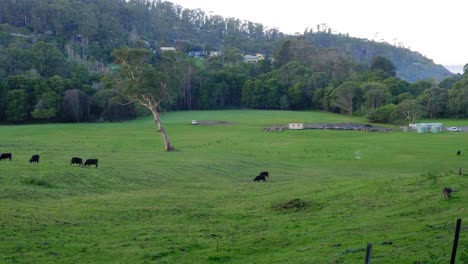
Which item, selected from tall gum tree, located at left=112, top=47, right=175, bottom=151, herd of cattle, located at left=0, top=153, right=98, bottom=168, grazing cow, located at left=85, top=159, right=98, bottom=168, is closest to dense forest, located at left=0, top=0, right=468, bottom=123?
→ tall gum tree, located at left=112, top=47, right=175, bottom=151

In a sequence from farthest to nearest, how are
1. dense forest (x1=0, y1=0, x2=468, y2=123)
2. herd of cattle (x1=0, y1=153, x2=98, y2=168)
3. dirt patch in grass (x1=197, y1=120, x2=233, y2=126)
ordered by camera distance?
1. dense forest (x1=0, y1=0, x2=468, y2=123)
2. dirt patch in grass (x1=197, y1=120, x2=233, y2=126)
3. herd of cattle (x1=0, y1=153, x2=98, y2=168)

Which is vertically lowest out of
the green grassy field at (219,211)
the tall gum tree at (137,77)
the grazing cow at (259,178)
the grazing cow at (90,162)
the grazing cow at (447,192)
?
the grazing cow at (259,178)

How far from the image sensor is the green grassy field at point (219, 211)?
55.2ft

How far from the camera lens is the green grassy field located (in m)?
16.8

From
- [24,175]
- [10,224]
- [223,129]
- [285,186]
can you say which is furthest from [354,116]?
[10,224]

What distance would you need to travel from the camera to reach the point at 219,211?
2564 cm

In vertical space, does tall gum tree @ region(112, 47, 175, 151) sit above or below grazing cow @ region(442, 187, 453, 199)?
above

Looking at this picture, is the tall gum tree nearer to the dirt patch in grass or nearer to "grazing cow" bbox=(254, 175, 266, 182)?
"grazing cow" bbox=(254, 175, 266, 182)

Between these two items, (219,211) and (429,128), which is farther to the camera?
(429,128)

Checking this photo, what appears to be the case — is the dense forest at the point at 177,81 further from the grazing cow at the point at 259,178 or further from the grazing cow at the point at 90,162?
the grazing cow at the point at 259,178

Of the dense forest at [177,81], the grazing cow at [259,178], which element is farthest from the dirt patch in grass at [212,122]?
the grazing cow at [259,178]

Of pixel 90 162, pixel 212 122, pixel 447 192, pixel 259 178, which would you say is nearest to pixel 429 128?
pixel 212 122

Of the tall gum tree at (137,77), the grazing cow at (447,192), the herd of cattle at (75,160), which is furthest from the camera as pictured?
the tall gum tree at (137,77)

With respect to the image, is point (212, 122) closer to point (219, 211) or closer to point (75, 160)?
point (75, 160)
